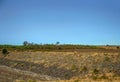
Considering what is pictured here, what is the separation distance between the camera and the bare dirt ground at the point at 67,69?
147 feet

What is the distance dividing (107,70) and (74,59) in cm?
1320

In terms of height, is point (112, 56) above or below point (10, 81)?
above

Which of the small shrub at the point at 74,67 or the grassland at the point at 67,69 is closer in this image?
the grassland at the point at 67,69

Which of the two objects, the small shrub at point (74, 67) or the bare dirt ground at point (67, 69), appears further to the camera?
the small shrub at point (74, 67)

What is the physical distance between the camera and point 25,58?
73062mm

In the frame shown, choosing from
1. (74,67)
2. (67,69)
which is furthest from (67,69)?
(74,67)

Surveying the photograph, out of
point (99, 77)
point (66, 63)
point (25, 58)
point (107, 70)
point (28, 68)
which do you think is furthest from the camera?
point (25, 58)

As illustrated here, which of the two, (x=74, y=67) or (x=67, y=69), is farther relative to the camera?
(x=67, y=69)

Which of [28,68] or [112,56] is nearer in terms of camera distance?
[112,56]

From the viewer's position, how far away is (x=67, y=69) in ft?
175

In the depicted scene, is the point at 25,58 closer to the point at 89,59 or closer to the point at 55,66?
the point at 55,66

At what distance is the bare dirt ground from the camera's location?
147ft

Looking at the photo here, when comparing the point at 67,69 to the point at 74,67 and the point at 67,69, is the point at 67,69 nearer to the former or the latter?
the point at 67,69

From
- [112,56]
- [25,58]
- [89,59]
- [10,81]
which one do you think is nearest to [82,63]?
[89,59]
